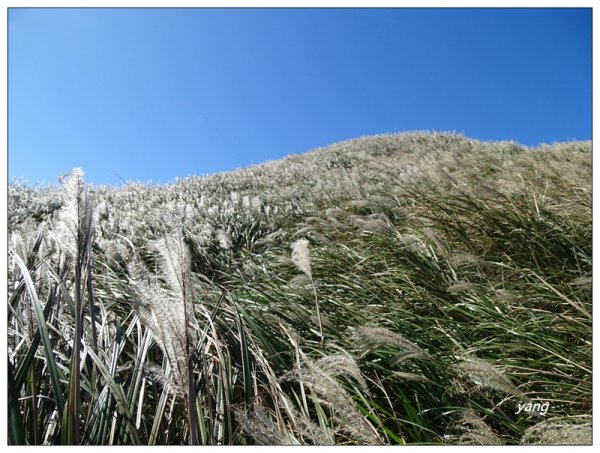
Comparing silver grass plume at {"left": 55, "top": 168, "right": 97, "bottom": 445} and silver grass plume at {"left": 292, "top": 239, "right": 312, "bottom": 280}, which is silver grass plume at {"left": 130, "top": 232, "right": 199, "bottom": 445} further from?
silver grass plume at {"left": 292, "top": 239, "right": 312, "bottom": 280}

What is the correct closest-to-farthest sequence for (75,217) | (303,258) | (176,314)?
(176,314) → (75,217) → (303,258)

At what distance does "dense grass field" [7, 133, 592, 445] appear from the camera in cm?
125

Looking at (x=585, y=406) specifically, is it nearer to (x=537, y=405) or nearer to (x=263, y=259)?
(x=537, y=405)

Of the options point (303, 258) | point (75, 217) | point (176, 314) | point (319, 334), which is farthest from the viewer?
point (319, 334)

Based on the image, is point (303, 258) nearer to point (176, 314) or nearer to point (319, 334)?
point (319, 334)

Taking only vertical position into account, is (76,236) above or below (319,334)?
above

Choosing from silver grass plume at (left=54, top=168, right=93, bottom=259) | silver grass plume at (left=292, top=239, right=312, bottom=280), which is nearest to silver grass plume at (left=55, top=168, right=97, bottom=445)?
silver grass plume at (left=54, top=168, right=93, bottom=259)

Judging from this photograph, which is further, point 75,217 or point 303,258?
point 303,258

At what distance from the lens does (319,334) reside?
221 cm

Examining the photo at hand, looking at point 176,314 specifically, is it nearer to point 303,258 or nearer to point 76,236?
point 76,236

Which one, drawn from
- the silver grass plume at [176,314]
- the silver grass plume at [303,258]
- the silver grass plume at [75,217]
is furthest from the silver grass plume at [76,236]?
the silver grass plume at [303,258]

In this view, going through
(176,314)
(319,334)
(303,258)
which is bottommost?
(319,334)

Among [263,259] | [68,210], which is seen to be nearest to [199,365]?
[68,210]

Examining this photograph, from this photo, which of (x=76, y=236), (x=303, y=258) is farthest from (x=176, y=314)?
(x=303, y=258)
